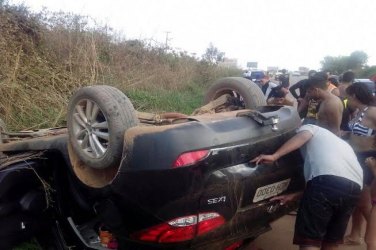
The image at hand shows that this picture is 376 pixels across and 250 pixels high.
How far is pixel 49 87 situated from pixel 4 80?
1.10 meters

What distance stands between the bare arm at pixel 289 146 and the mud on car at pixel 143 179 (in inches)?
1.8

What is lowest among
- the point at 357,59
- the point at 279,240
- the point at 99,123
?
the point at 279,240

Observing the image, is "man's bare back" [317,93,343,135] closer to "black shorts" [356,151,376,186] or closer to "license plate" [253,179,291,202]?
"black shorts" [356,151,376,186]

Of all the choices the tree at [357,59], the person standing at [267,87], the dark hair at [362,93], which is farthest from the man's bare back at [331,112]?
the tree at [357,59]

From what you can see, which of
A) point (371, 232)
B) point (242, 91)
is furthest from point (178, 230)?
point (371, 232)

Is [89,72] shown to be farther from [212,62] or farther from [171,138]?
[212,62]

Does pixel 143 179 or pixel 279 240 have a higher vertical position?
pixel 143 179

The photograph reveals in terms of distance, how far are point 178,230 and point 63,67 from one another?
749 centimetres

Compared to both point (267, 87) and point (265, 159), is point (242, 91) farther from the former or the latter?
point (267, 87)

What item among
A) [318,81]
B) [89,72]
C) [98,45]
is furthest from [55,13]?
[318,81]

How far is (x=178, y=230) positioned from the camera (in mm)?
2236

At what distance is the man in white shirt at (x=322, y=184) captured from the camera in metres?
2.91

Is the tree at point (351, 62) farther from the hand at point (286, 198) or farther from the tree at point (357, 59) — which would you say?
the hand at point (286, 198)

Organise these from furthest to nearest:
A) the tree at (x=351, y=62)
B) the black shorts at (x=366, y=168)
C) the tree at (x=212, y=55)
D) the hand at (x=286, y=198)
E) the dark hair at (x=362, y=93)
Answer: the tree at (x=351, y=62), the tree at (x=212, y=55), the dark hair at (x=362, y=93), the black shorts at (x=366, y=168), the hand at (x=286, y=198)
